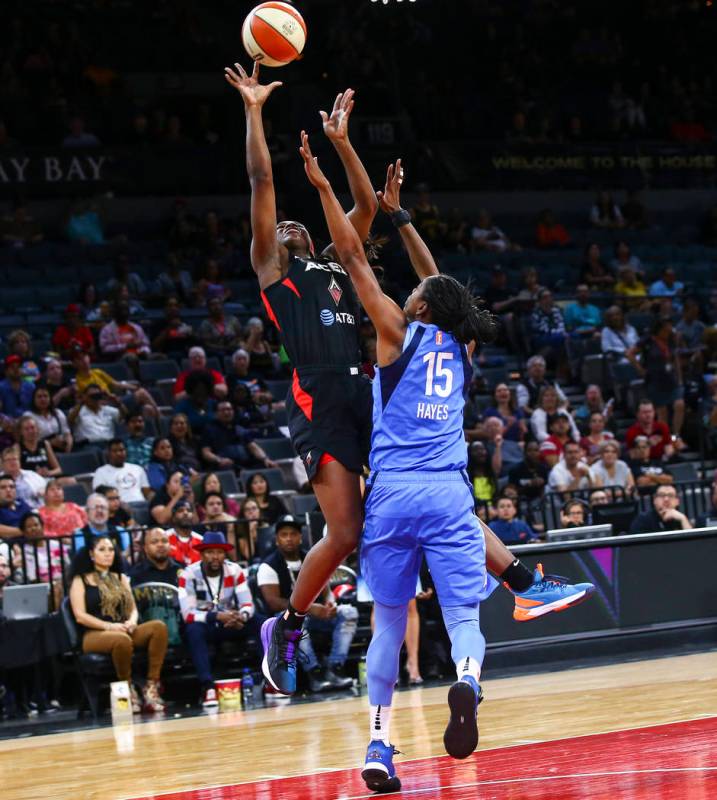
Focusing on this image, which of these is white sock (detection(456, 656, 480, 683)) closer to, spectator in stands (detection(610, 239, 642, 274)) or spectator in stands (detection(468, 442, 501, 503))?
spectator in stands (detection(468, 442, 501, 503))

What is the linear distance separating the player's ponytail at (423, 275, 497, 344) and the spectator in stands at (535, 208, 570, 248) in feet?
51.6

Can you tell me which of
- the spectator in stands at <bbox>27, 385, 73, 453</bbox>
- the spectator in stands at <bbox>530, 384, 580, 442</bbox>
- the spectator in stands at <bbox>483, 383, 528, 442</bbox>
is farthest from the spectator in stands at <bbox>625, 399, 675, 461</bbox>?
the spectator in stands at <bbox>27, 385, 73, 453</bbox>

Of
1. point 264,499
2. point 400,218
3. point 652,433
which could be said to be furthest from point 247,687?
point 652,433

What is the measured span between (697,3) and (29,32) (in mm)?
13106

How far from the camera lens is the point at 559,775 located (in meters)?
5.25

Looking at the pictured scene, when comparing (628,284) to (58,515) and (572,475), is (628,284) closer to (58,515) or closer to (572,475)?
(572,475)

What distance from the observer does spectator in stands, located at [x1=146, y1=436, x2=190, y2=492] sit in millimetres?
13109

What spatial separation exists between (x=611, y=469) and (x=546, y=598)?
26.6 feet

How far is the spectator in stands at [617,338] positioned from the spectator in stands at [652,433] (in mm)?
1679

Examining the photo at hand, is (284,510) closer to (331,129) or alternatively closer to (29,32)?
(331,129)

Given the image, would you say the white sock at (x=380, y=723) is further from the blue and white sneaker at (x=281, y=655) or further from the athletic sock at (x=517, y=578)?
the athletic sock at (x=517, y=578)

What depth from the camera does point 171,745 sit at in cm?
794

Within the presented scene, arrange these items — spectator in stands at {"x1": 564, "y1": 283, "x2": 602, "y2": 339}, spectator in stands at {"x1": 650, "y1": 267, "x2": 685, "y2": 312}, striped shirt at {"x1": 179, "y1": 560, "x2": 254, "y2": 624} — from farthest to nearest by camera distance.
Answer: spectator in stands at {"x1": 650, "y1": 267, "x2": 685, "y2": 312} < spectator in stands at {"x1": 564, "y1": 283, "x2": 602, "y2": 339} < striped shirt at {"x1": 179, "y1": 560, "x2": 254, "y2": 624}

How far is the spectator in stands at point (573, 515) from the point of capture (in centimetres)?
1198
